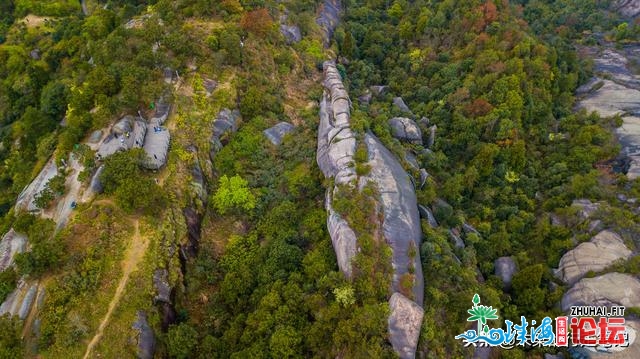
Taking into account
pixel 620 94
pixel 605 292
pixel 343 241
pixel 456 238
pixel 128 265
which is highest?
pixel 343 241

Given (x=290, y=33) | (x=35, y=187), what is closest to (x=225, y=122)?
(x=35, y=187)

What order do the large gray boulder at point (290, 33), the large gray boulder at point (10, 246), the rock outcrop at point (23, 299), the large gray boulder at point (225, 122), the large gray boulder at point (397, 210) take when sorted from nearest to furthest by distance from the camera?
the rock outcrop at point (23, 299)
the large gray boulder at point (10, 246)
the large gray boulder at point (397, 210)
the large gray boulder at point (225, 122)
the large gray boulder at point (290, 33)

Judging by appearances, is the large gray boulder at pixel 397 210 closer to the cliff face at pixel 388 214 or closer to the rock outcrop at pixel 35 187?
the cliff face at pixel 388 214

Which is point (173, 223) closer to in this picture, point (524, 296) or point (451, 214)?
point (451, 214)

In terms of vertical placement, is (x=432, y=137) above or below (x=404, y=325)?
below

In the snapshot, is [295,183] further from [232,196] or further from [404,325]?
[404,325]

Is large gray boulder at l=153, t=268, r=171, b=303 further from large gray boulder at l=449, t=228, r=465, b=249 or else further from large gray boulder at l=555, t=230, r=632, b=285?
large gray boulder at l=555, t=230, r=632, b=285

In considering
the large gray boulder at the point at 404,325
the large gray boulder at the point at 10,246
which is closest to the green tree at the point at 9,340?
the large gray boulder at the point at 10,246
